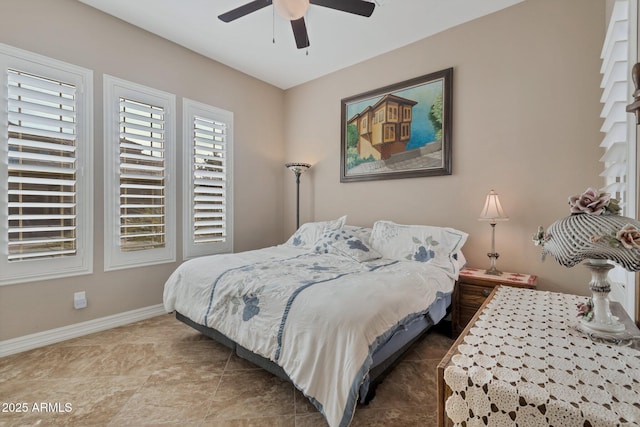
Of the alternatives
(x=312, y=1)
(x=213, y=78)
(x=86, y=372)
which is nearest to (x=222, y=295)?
(x=86, y=372)

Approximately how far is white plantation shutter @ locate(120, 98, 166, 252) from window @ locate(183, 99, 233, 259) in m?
0.28

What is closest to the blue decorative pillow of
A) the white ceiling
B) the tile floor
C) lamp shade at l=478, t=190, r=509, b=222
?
the tile floor

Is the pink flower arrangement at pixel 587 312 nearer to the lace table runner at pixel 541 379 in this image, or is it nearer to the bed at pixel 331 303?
the lace table runner at pixel 541 379

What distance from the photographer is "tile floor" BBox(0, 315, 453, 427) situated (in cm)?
156

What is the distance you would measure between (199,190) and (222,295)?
181 centimetres

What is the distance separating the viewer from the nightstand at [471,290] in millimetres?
2281

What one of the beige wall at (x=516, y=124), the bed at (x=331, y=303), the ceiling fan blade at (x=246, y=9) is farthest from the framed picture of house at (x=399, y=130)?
the ceiling fan blade at (x=246, y=9)

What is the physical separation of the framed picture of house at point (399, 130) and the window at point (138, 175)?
2.15 m

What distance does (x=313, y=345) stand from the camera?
146cm

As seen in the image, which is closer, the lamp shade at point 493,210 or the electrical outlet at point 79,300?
the lamp shade at point 493,210

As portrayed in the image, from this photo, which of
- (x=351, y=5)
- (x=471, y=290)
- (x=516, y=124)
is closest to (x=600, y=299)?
(x=471, y=290)

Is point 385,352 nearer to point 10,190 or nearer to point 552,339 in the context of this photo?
point 552,339

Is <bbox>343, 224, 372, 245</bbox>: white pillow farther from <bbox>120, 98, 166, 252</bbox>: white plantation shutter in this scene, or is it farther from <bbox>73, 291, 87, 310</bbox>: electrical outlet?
<bbox>73, 291, 87, 310</bbox>: electrical outlet

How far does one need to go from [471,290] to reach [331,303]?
4.88ft
